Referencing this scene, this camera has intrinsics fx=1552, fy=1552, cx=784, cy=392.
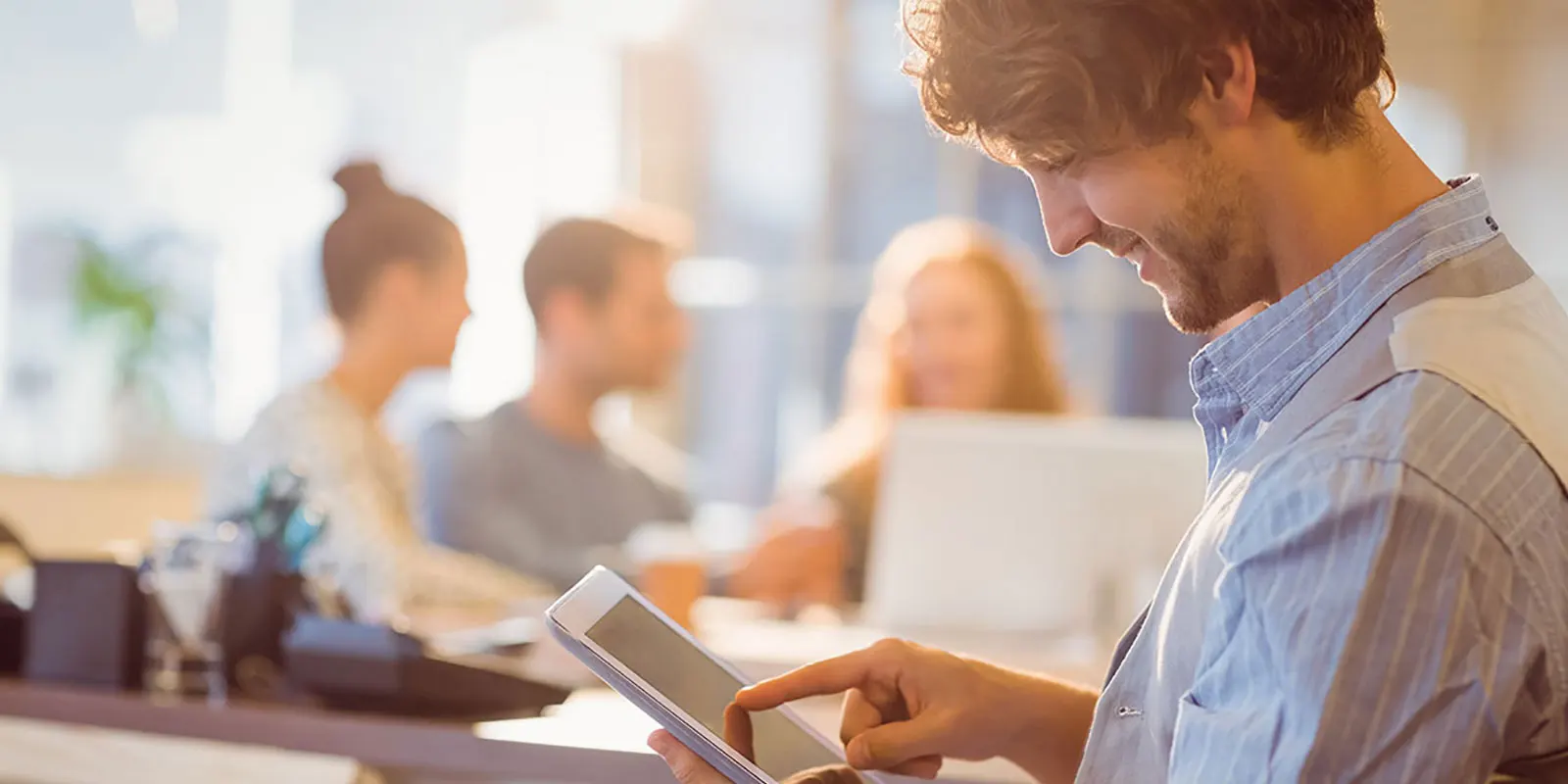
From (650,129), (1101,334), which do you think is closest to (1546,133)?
(1101,334)

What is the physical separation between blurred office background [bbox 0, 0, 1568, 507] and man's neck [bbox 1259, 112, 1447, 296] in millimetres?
2990

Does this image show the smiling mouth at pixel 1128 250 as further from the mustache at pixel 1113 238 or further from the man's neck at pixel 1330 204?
the man's neck at pixel 1330 204

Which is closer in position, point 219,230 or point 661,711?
point 661,711

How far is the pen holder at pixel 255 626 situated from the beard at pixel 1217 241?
3.71 feet

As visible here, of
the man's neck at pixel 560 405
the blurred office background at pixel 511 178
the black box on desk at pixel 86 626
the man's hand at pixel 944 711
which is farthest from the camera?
the blurred office background at pixel 511 178

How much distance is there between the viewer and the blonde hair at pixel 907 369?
3535mm

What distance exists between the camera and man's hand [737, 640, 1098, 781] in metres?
1.16

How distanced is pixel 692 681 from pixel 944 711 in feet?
0.64

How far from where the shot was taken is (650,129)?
586cm

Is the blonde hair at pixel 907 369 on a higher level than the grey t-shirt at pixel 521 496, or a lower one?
higher

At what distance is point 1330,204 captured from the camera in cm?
94

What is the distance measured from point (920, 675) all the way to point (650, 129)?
4.85 meters

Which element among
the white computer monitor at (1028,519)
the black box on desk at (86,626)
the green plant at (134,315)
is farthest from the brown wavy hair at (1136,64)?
the green plant at (134,315)

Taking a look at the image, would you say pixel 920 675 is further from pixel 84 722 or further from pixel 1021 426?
pixel 1021 426
